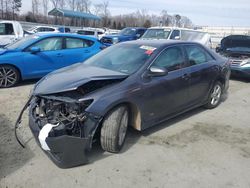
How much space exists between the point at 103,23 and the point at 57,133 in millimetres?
53921

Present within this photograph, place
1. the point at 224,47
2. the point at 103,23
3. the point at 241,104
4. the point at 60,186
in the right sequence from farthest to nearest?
the point at 103,23 < the point at 224,47 < the point at 241,104 < the point at 60,186

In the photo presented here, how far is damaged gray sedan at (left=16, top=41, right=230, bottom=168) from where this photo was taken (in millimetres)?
3445

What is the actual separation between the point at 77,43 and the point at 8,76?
7.92 feet

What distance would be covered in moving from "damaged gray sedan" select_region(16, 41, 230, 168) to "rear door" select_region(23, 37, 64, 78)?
10.6ft

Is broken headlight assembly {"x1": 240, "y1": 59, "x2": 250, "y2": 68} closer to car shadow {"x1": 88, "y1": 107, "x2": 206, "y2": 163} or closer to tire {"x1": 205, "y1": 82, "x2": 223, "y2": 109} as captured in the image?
tire {"x1": 205, "y1": 82, "x2": 223, "y2": 109}

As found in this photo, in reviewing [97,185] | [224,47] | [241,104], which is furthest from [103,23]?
[97,185]

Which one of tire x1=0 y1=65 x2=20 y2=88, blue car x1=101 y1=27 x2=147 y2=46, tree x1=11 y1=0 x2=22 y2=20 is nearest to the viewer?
tire x1=0 y1=65 x2=20 y2=88

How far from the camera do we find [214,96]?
6.13 metres

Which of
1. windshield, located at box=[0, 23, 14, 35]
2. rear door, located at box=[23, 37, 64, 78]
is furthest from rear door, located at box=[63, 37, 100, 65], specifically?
windshield, located at box=[0, 23, 14, 35]

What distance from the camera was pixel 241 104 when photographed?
6848 millimetres

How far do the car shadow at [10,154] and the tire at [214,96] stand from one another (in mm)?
3906

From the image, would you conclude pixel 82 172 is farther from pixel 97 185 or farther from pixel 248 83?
pixel 248 83

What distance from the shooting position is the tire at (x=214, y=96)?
6004mm

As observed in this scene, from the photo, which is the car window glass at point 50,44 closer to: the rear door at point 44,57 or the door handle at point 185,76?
the rear door at point 44,57
